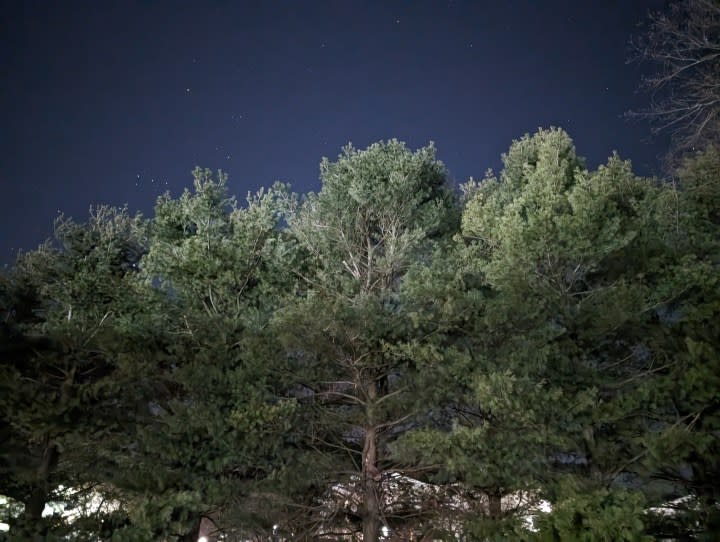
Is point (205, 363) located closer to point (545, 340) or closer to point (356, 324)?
point (356, 324)

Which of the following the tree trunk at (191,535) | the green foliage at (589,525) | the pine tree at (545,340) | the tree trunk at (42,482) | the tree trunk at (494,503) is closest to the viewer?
the green foliage at (589,525)

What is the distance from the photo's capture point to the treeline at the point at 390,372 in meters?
6.45

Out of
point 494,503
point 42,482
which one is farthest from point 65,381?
point 494,503

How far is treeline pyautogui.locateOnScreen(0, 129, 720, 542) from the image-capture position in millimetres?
6453

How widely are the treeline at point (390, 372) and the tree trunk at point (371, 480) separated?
4 cm

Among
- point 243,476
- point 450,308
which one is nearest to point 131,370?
point 243,476

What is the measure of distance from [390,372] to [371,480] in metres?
1.81

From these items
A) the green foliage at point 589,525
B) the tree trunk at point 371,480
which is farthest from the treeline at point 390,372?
the green foliage at point 589,525

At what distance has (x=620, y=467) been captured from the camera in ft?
23.2

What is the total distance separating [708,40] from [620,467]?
20.0 feet

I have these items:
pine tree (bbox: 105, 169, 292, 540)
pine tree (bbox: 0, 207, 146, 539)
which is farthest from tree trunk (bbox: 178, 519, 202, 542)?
pine tree (bbox: 0, 207, 146, 539)

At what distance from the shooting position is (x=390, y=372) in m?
8.21

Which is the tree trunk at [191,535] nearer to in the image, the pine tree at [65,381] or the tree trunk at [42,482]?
the pine tree at [65,381]

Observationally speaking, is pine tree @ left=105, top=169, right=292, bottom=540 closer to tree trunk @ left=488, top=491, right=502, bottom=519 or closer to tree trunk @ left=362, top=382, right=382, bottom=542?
tree trunk @ left=362, top=382, right=382, bottom=542
